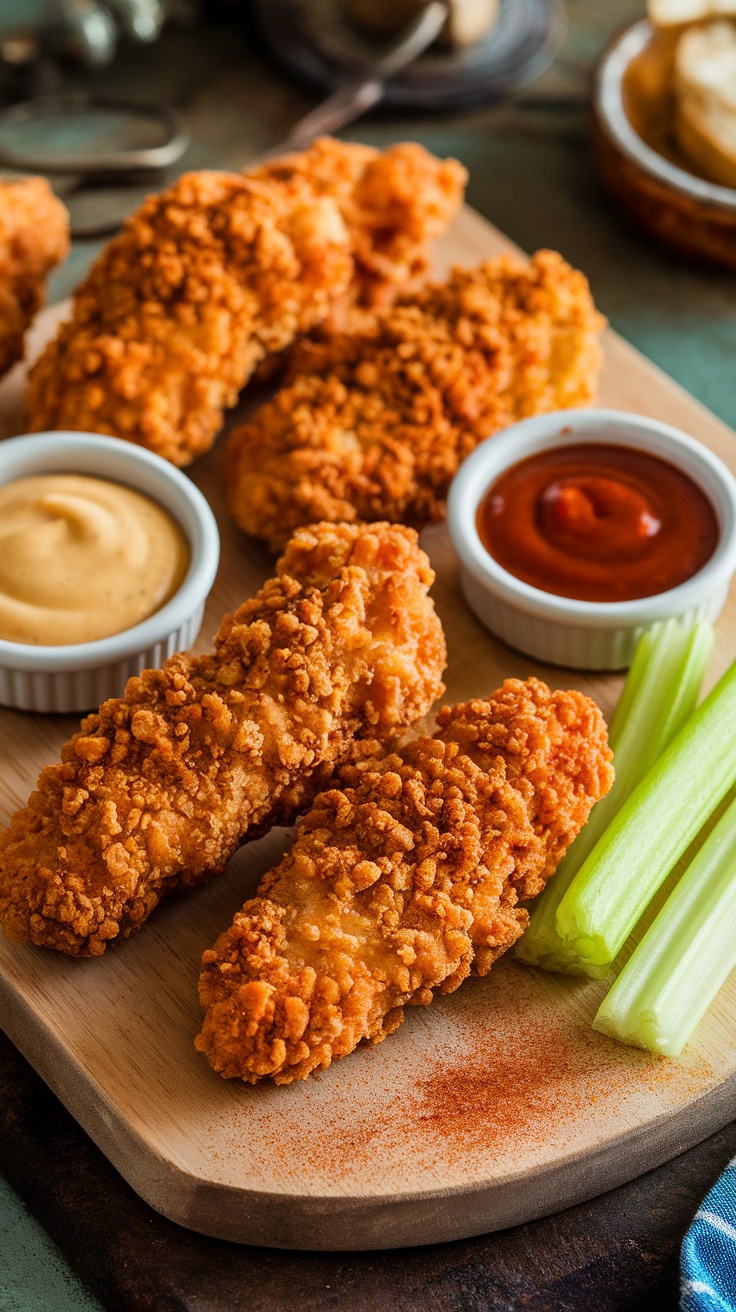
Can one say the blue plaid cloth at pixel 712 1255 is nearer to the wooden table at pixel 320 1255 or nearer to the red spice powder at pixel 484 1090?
the wooden table at pixel 320 1255

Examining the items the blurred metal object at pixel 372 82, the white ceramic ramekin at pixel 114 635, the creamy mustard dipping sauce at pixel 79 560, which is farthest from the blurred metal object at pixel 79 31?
the creamy mustard dipping sauce at pixel 79 560

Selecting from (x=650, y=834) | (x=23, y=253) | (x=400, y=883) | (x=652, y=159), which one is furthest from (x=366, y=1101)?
(x=652, y=159)

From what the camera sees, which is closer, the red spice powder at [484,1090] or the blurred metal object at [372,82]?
the red spice powder at [484,1090]

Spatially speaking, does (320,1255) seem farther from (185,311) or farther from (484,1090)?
(185,311)

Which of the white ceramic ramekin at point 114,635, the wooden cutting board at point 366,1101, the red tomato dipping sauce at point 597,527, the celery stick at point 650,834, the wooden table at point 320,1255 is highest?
the red tomato dipping sauce at point 597,527

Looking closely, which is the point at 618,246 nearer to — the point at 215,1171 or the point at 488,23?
the point at 488,23

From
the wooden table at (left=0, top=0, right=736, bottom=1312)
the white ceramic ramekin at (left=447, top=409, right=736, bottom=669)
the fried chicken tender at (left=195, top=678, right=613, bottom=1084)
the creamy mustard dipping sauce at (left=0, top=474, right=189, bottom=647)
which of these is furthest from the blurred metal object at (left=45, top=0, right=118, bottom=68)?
the wooden table at (left=0, top=0, right=736, bottom=1312)

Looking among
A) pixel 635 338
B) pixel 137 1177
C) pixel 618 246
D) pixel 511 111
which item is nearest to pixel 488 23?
pixel 511 111
